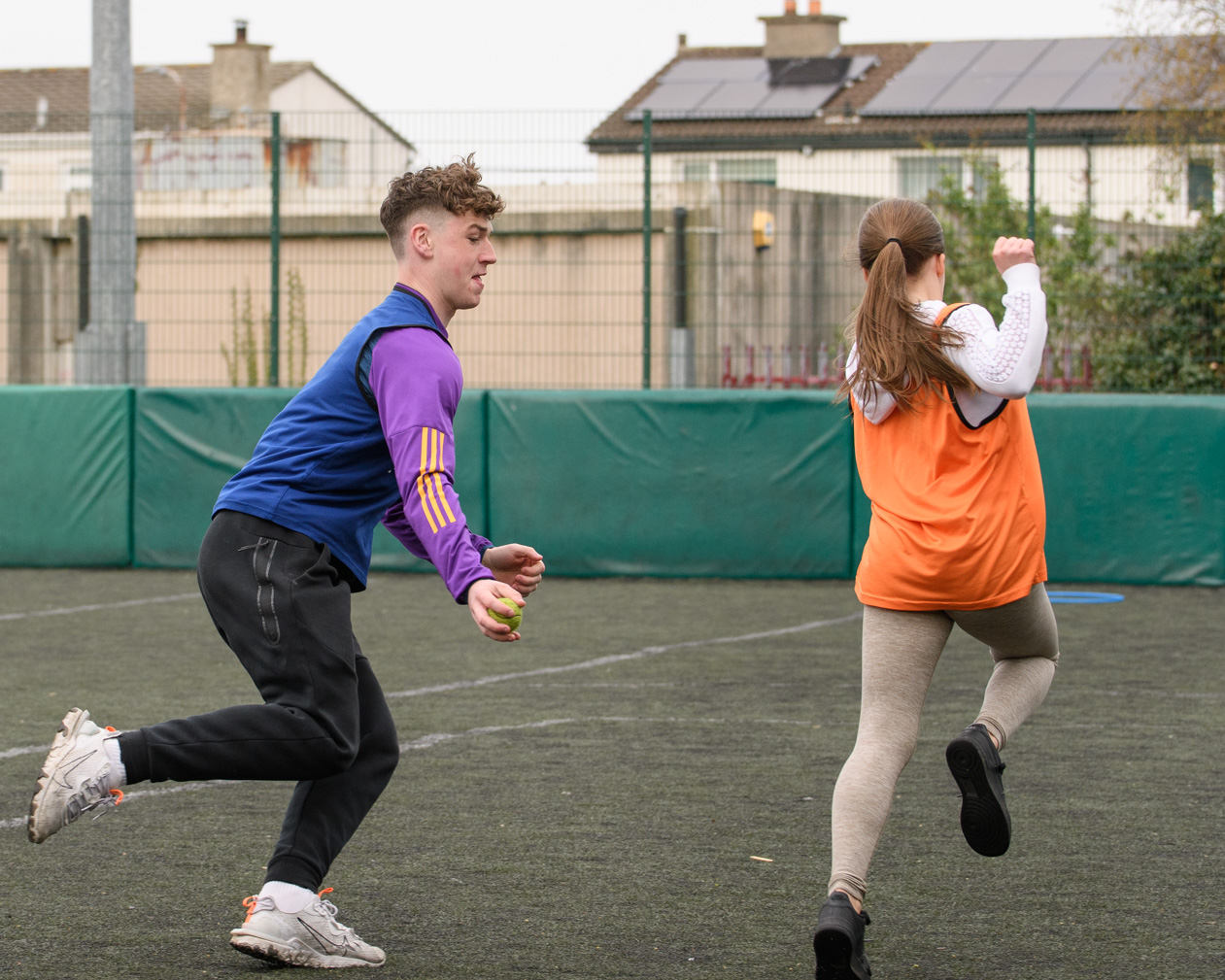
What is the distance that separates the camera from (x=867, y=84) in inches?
1615

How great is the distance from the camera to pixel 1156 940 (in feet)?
13.1

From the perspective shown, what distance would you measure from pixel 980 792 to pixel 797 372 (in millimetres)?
9335

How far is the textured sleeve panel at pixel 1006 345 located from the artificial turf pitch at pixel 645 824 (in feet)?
4.35

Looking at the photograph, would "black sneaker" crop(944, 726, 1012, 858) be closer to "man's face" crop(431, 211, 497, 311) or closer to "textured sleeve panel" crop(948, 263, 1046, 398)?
"textured sleeve panel" crop(948, 263, 1046, 398)

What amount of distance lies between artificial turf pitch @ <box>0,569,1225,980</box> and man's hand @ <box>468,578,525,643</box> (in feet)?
3.15

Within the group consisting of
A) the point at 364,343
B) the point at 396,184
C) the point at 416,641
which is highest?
the point at 396,184

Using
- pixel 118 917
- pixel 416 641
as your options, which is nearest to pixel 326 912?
pixel 118 917

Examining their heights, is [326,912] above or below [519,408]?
below

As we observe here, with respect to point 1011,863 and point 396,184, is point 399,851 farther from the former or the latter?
point 396,184

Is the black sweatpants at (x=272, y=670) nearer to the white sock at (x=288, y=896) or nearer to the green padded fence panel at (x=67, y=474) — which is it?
the white sock at (x=288, y=896)

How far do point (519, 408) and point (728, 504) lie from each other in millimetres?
1678

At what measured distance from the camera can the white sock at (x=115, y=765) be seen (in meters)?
3.45

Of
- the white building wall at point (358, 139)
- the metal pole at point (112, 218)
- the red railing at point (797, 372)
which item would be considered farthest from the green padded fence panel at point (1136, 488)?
the metal pole at point (112, 218)

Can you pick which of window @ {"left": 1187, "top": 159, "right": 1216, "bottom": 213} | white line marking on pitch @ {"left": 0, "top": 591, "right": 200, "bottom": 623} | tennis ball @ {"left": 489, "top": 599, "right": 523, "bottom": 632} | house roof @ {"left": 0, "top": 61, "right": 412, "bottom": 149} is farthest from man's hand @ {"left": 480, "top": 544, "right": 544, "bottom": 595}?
house roof @ {"left": 0, "top": 61, "right": 412, "bottom": 149}
